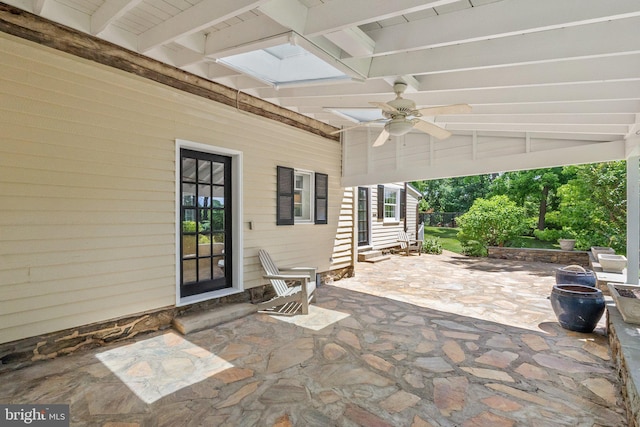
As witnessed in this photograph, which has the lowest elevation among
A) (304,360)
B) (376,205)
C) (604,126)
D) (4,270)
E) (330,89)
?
(304,360)

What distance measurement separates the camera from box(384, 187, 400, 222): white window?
36.4 ft

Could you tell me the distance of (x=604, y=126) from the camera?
432 centimetres

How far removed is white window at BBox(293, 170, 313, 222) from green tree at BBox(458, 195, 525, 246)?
7.31m

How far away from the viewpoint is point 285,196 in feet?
18.4

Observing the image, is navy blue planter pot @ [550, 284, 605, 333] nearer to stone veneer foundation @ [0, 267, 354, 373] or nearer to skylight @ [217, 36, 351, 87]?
skylight @ [217, 36, 351, 87]

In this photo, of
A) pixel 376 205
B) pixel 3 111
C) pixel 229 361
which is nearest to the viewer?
pixel 3 111

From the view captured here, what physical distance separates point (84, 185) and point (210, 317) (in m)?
2.11

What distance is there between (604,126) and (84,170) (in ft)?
21.0

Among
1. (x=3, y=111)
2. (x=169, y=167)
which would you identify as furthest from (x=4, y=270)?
(x=169, y=167)

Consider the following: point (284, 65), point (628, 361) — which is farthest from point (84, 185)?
point (628, 361)

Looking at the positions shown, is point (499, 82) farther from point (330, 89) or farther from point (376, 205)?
point (376, 205)

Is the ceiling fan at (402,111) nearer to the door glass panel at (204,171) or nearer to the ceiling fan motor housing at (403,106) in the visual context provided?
the ceiling fan motor housing at (403,106)

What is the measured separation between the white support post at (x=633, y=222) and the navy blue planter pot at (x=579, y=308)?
186 centimetres

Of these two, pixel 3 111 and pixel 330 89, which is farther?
pixel 330 89
